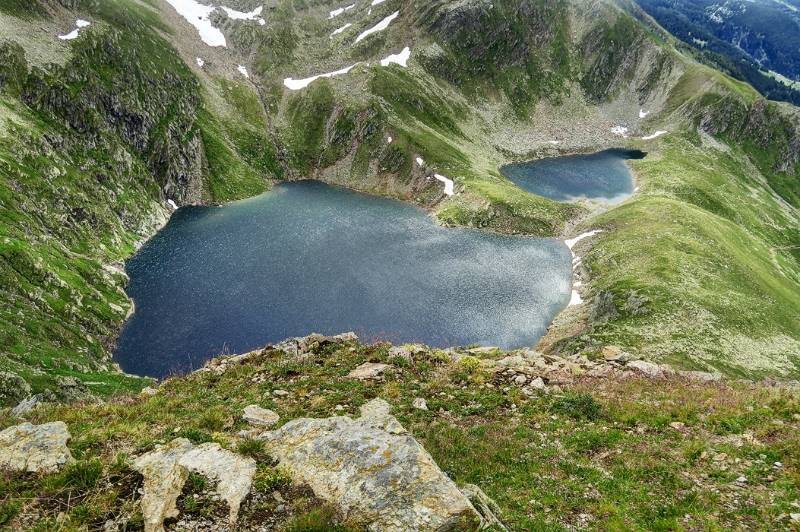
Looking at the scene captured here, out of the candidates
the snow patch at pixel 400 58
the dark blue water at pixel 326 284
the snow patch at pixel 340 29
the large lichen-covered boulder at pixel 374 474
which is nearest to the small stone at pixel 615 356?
the large lichen-covered boulder at pixel 374 474

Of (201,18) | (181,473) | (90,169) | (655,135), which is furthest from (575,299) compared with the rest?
(201,18)

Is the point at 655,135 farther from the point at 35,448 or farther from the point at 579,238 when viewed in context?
the point at 35,448

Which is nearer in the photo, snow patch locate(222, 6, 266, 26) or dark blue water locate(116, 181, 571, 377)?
dark blue water locate(116, 181, 571, 377)

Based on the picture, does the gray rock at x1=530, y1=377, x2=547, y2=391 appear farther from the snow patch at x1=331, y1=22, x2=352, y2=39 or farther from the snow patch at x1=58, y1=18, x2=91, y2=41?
the snow patch at x1=331, y1=22, x2=352, y2=39

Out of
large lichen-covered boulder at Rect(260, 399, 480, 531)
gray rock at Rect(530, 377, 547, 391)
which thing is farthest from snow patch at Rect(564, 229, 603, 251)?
large lichen-covered boulder at Rect(260, 399, 480, 531)

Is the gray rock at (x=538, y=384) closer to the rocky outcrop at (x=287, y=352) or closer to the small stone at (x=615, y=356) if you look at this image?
the small stone at (x=615, y=356)

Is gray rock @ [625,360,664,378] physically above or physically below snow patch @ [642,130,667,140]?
above
